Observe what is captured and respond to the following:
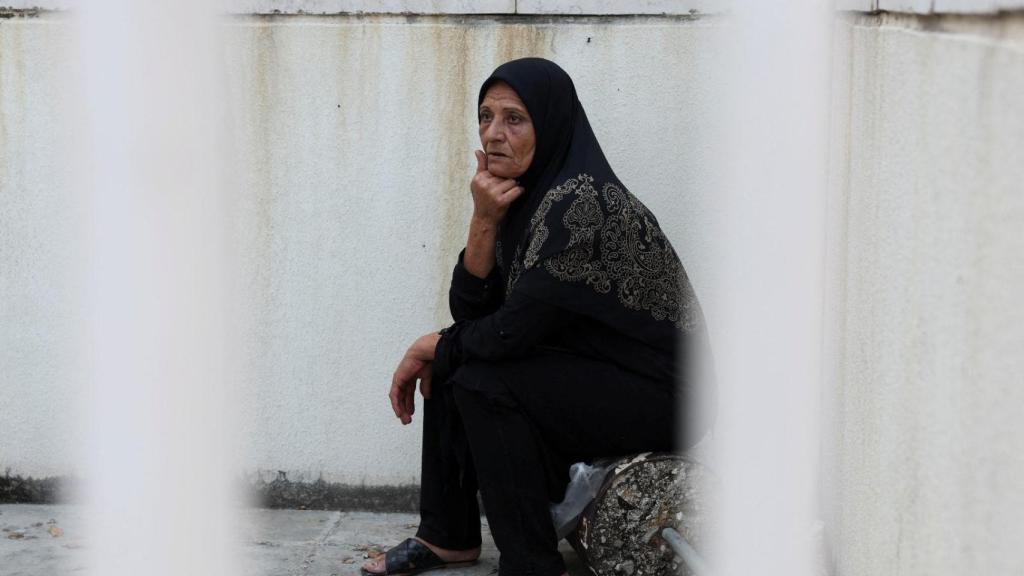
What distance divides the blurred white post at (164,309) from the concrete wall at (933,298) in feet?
4.01

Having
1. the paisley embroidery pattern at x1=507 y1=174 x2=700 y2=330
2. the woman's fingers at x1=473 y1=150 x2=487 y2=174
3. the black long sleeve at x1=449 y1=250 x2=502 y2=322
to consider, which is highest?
the woman's fingers at x1=473 y1=150 x2=487 y2=174

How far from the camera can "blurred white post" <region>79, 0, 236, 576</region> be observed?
94.0 inches

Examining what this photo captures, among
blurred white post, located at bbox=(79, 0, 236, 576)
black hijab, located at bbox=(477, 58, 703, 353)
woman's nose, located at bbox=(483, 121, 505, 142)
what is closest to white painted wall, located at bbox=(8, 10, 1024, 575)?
black hijab, located at bbox=(477, 58, 703, 353)

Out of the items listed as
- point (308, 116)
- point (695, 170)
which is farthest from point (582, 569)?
point (308, 116)

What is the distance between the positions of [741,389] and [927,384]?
1.70m

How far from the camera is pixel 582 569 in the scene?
12.4ft

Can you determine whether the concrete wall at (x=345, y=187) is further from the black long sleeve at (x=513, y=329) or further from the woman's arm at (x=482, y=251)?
the black long sleeve at (x=513, y=329)

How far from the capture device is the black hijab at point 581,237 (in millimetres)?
Result: 3412

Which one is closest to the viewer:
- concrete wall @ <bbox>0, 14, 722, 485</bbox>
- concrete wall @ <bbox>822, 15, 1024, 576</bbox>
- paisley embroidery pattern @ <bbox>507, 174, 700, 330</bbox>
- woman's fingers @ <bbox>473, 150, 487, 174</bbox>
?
concrete wall @ <bbox>822, 15, 1024, 576</bbox>

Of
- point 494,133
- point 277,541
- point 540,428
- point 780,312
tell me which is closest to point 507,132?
point 494,133

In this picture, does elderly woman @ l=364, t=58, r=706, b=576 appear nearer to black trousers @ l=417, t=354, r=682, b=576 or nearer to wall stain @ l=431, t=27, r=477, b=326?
black trousers @ l=417, t=354, r=682, b=576

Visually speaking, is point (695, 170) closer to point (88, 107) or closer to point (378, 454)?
point (378, 454)

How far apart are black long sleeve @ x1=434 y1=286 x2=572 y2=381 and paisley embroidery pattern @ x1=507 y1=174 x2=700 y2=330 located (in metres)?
0.10

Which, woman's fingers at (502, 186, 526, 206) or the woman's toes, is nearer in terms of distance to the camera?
woman's fingers at (502, 186, 526, 206)
